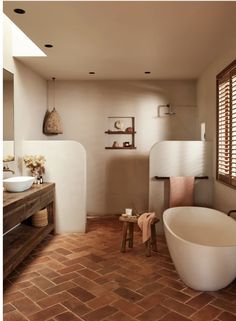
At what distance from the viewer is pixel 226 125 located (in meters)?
3.54

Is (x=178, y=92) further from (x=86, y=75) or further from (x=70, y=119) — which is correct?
(x=70, y=119)

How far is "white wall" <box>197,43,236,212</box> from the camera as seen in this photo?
3.42 meters

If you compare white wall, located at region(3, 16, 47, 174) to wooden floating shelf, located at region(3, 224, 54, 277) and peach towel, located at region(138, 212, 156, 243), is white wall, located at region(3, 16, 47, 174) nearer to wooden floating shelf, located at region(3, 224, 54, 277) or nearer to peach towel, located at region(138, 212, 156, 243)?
wooden floating shelf, located at region(3, 224, 54, 277)

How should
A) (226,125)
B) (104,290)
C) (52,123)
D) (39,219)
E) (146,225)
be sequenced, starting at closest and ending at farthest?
(104,290), (146,225), (226,125), (39,219), (52,123)

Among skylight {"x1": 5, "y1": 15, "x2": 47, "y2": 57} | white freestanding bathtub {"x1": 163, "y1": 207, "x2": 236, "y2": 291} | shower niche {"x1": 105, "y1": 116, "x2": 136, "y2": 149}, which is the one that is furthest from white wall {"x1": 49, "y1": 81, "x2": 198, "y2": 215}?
white freestanding bathtub {"x1": 163, "y1": 207, "x2": 236, "y2": 291}

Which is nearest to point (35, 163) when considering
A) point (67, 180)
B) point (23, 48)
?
point (67, 180)

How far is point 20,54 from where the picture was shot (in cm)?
385

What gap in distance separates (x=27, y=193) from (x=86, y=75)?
251 centimetres

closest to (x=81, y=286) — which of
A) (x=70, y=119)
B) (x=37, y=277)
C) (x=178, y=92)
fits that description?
(x=37, y=277)

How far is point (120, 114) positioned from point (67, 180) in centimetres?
172

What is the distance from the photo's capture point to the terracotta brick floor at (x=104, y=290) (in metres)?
2.21

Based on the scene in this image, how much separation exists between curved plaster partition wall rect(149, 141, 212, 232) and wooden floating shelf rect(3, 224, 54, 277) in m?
1.77

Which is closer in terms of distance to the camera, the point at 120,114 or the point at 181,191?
the point at 181,191

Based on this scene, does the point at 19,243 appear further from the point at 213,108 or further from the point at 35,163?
the point at 213,108
